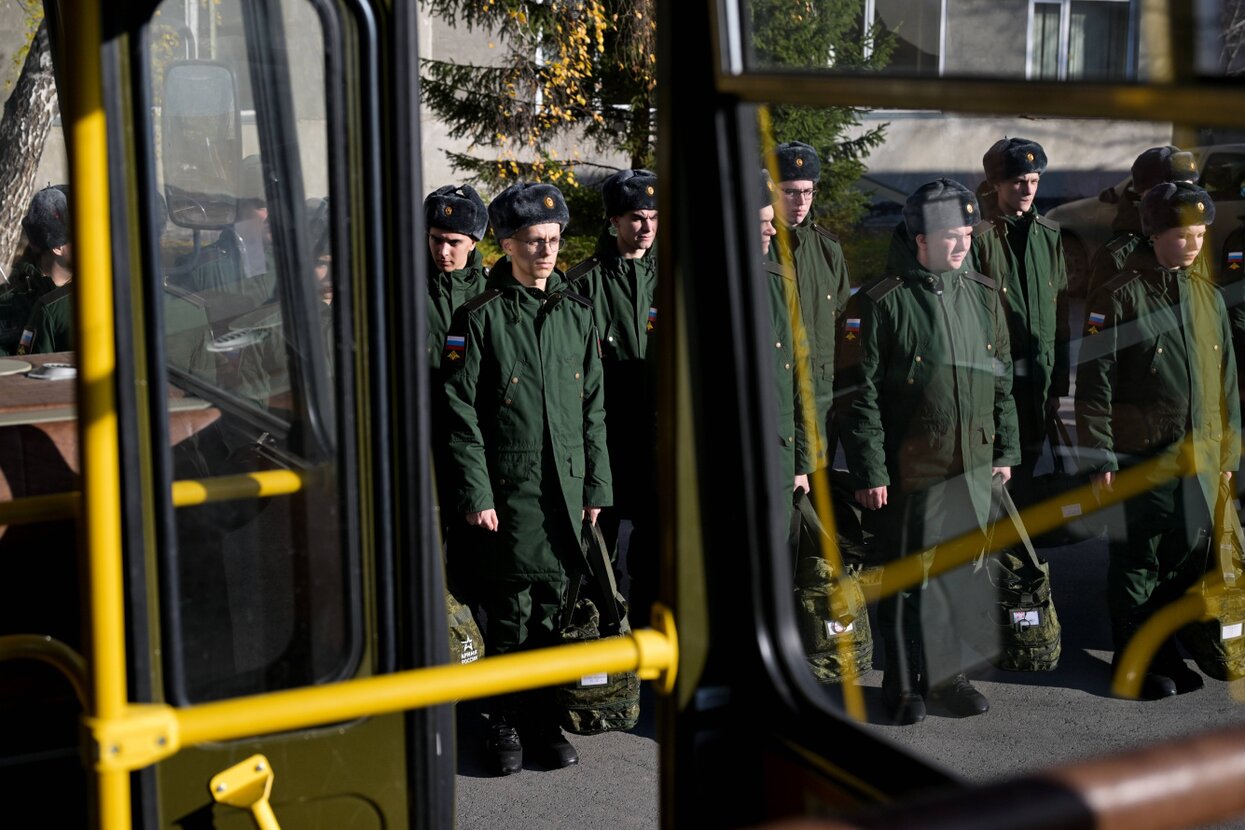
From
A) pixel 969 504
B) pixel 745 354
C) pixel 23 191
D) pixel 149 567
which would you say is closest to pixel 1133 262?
pixel 969 504

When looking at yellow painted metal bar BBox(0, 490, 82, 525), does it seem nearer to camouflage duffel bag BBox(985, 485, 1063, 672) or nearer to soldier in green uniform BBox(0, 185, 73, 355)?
camouflage duffel bag BBox(985, 485, 1063, 672)

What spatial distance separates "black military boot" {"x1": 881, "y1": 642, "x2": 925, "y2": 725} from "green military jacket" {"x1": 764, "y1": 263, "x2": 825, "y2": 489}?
27 centimetres

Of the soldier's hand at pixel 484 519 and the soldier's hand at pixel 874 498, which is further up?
the soldier's hand at pixel 874 498

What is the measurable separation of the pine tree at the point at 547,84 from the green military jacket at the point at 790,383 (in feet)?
27.3

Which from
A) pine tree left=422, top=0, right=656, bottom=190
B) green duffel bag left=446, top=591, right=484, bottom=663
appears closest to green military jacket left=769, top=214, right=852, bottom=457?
green duffel bag left=446, top=591, right=484, bottom=663

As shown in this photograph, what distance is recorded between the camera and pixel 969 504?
2055mm

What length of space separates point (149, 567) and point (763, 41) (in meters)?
0.91

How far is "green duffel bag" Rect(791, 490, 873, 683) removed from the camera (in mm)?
1795

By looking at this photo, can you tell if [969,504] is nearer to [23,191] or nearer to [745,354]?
[745,354]

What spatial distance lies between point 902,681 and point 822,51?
87cm

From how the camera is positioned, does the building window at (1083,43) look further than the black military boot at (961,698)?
No

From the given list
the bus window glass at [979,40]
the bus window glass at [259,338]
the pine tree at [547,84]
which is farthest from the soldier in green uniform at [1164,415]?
the pine tree at [547,84]

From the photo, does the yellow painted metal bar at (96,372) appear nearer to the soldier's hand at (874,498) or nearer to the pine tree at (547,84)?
the soldier's hand at (874,498)

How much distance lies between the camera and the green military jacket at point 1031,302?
7.22 feet
